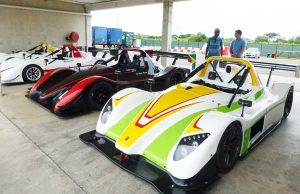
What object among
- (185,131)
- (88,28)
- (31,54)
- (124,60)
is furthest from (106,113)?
(88,28)

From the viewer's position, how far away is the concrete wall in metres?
11.0

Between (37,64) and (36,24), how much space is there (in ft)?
20.2

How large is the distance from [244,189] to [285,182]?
0.47m

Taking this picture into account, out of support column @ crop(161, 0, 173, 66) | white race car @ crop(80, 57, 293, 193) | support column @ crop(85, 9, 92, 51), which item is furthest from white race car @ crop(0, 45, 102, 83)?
support column @ crop(85, 9, 92, 51)

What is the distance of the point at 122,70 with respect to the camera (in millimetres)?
5098

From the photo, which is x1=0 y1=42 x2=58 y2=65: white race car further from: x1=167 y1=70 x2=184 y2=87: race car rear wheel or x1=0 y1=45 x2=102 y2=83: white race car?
x1=167 y1=70 x2=184 y2=87: race car rear wheel

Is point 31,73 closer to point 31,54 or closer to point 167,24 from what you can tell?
point 31,54

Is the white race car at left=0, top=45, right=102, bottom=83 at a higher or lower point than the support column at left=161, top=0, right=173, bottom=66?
lower

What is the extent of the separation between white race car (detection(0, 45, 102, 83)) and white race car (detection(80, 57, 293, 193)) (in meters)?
4.48

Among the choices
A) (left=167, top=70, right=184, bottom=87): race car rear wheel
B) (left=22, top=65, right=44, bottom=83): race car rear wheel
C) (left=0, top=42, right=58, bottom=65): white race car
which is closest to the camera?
(left=167, top=70, right=184, bottom=87): race car rear wheel

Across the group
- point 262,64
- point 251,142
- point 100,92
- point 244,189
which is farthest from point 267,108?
point 100,92

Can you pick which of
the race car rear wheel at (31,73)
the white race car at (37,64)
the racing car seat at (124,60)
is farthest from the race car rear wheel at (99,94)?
the race car rear wheel at (31,73)

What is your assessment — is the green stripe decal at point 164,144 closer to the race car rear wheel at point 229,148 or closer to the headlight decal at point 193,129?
the headlight decal at point 193,129

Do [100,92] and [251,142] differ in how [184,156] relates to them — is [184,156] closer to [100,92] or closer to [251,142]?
[251,142]
